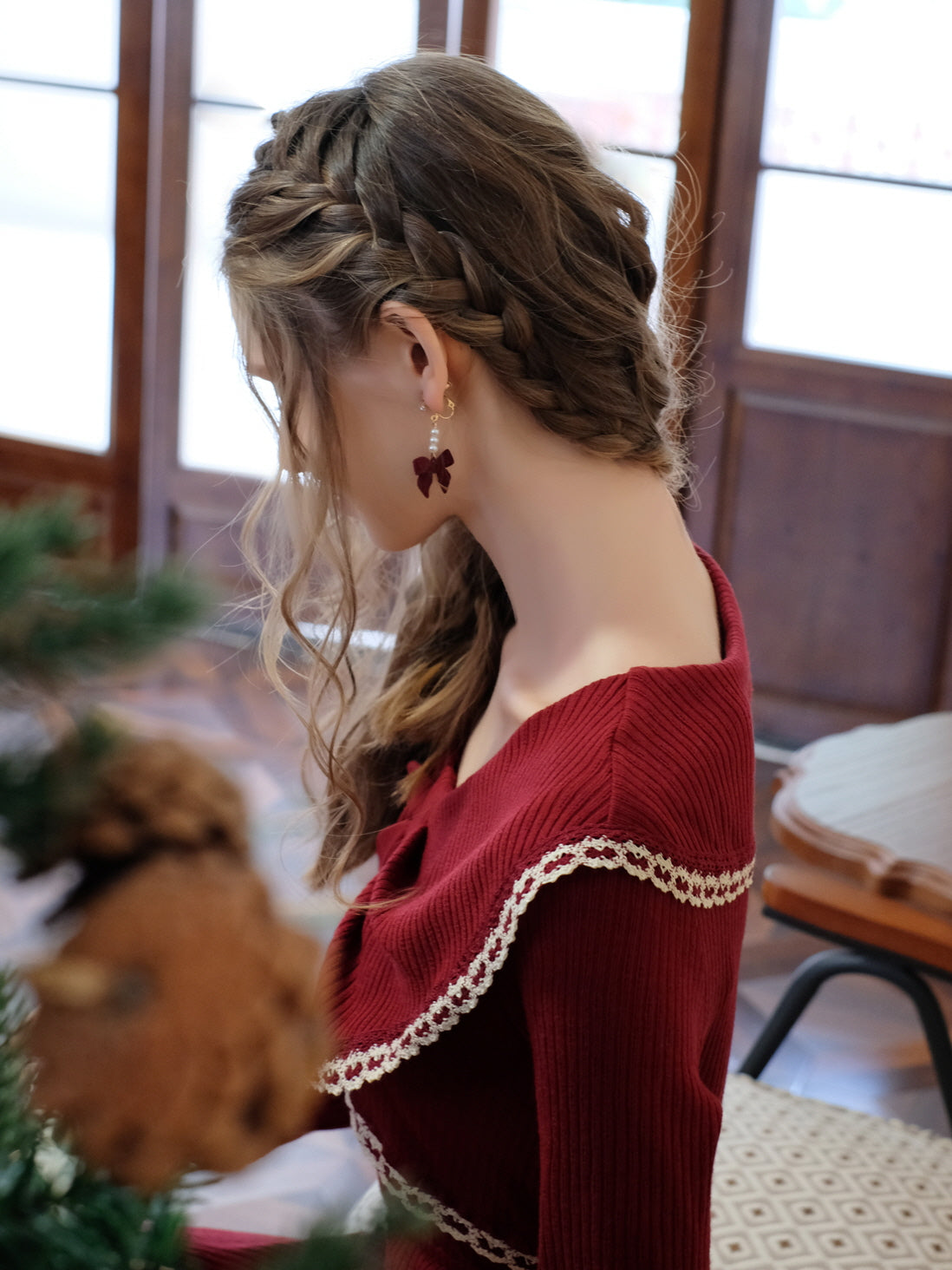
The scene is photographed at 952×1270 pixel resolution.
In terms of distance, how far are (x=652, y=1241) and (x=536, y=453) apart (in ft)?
1.82

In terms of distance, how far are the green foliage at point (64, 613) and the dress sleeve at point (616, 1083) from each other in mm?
603

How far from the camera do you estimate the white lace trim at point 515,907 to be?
82 centimetres

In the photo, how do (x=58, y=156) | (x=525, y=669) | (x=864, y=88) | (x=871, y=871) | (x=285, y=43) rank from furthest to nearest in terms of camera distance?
(x=58, y=156) < (x=285, y=43) < (x=864, y=88) < (x=871, y=871) < (x=525, y=669)

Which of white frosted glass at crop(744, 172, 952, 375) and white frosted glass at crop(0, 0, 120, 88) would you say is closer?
white frosted glass at crop(744, 172, 952, 375)

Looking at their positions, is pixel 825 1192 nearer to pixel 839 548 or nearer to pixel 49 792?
pixel 49 792

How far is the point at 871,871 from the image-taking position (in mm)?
1603

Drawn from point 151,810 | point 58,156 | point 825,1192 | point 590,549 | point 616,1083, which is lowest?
point 825,1192

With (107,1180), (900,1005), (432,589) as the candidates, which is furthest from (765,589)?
(107,1180)

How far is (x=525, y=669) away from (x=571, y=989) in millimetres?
349

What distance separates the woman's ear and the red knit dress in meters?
0.25

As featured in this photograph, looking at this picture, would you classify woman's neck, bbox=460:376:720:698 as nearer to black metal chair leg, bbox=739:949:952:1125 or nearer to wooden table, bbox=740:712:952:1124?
wooden table, bbox=740:712:952:1124

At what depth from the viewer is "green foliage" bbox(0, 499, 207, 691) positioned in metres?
0.26

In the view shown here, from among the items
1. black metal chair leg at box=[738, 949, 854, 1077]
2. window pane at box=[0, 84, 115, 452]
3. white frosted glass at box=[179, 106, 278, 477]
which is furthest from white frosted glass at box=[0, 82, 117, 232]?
black metal chair leg at box=[738, 949, 854, 1077]

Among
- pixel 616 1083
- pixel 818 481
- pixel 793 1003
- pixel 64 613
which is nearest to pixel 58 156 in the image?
pixel 818 481
